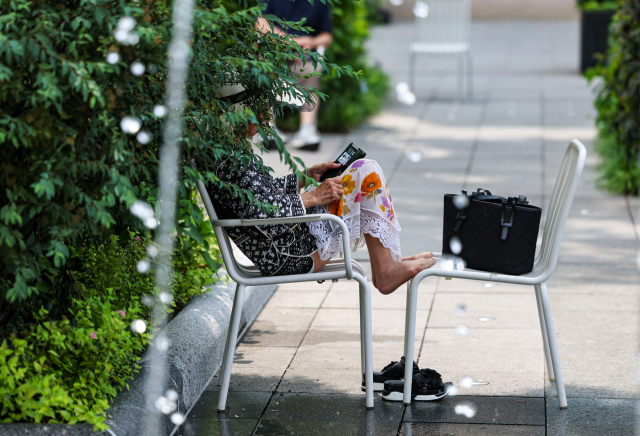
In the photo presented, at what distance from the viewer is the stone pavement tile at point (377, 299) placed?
439cm

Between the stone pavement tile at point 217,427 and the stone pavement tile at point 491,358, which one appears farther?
the stone pavement tile at point 491,358

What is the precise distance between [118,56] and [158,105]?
0.86ft

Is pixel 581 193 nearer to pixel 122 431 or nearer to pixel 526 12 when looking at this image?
pixel 122 431

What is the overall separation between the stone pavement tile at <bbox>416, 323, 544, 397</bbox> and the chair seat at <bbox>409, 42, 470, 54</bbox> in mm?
8020

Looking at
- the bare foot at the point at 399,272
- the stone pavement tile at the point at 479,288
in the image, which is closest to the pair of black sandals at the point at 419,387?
the bare foot at the point at 399,272

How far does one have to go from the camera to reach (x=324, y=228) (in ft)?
10.8

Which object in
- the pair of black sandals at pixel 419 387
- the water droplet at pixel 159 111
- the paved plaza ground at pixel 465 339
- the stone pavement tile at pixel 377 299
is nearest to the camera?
the water droplet at pixel 159 111

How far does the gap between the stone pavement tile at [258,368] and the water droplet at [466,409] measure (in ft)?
2.42

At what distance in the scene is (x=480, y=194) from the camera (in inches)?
126

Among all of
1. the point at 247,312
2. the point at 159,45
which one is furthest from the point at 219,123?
the point at 247,312

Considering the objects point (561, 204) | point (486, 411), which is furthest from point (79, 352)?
point (561, 204)

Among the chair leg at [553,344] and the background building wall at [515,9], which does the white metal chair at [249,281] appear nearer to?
the chair leg at [553,344]

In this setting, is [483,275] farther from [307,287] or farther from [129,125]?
[307,287]

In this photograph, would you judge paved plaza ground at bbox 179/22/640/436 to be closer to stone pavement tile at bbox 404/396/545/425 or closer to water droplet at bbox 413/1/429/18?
stone pavement tile at bbox 404/396/545/425
